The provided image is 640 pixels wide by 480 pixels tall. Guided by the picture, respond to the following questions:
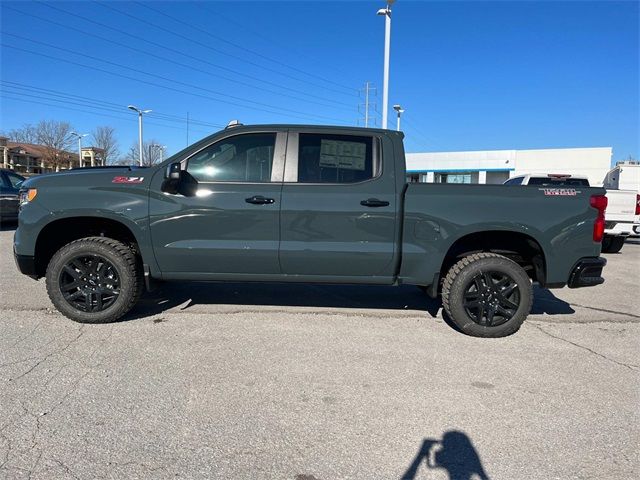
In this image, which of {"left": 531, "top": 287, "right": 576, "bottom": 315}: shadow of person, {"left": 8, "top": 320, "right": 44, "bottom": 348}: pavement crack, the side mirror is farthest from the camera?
{"left": 531, "top": 287, "right": 576, "bottom": 315}: shadow of person

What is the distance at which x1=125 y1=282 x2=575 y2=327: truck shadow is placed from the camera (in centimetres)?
566

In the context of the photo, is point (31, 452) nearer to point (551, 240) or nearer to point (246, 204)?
point (246, 204)

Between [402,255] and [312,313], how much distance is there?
1371mm

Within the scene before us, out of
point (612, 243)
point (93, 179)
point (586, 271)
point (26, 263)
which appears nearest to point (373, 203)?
point (586, 271)

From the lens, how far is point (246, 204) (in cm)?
456

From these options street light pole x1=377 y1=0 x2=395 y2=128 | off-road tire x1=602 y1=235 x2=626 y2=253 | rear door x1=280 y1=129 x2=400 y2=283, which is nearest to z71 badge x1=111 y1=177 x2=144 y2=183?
rear door x1=280 y1=129 x2=400 y2=283

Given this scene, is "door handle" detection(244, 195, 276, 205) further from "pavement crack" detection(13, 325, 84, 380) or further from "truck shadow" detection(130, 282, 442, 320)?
"pavement crack" detection(13, 325, 84, 380)

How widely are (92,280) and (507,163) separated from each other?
141 feet

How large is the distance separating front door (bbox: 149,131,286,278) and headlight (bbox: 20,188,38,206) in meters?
1.21

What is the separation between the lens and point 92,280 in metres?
4.76

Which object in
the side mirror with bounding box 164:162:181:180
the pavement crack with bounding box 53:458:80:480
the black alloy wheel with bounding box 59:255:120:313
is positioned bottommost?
the pavement crack with bounding box 53:458:80:480

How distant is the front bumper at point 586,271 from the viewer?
15.0 ft

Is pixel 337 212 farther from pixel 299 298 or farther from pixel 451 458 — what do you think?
pixel 451 458

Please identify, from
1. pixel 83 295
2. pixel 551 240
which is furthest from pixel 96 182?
pixel 551 240
